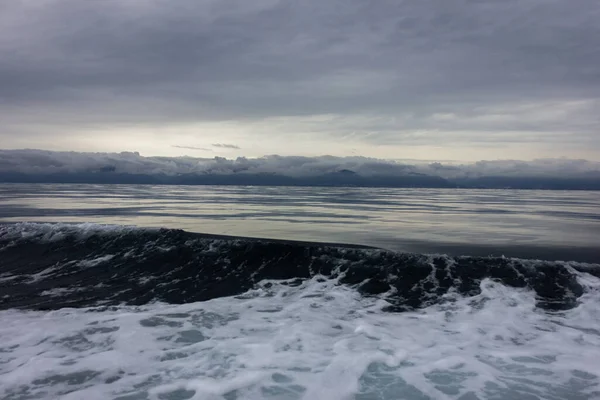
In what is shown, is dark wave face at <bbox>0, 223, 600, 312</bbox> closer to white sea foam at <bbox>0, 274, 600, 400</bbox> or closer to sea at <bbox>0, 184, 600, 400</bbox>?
sea at <bbox>0, 184, 600, 400</bbox>

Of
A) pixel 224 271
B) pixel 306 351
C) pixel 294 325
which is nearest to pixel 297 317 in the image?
pixel 294 325

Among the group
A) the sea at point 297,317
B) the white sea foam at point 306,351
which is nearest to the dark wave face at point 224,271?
the sea at point 297,317

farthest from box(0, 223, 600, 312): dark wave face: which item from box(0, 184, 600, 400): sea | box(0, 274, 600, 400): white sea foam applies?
box(0, 274, 600, 400): white sea foam

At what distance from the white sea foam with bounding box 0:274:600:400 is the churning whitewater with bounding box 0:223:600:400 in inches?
1.7

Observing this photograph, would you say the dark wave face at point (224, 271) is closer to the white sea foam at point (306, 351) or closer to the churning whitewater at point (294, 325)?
the churning whitewater at point (294, 325)

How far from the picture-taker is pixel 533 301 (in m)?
13.1

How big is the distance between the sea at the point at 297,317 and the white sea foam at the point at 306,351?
45mm

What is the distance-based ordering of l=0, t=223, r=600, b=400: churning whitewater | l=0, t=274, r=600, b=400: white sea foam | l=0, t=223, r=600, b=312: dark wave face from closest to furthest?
1. l=0, t=274, r=600, b=400: white sea foam
2. l=0, t=223, r=600, b=400: churning whitewater
3. l=0, t=223, r=600, b=312: dark wave face

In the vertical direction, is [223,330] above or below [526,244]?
below

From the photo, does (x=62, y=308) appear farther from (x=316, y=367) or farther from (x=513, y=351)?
(x=513, y=351)

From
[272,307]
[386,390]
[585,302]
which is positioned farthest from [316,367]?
[585,302]

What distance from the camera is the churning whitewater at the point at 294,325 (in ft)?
26.5

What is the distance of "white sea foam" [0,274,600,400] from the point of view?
7.88 metres

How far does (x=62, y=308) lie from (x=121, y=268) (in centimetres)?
520
